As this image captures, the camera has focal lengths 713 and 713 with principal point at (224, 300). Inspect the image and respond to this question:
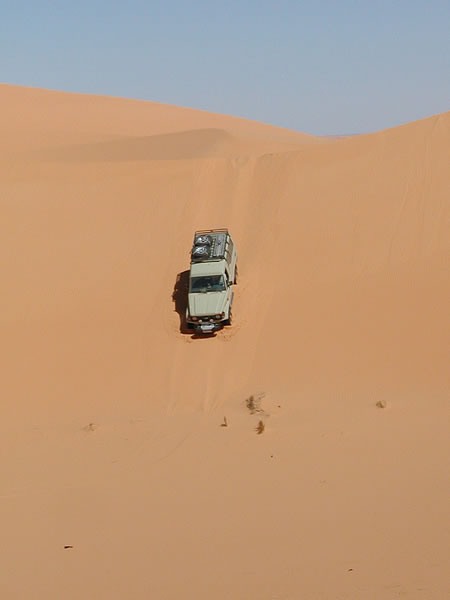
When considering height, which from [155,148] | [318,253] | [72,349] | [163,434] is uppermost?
[155,148]

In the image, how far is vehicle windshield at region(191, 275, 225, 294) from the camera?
18.3 m

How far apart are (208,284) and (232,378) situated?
2.65m

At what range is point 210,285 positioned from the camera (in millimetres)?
18375

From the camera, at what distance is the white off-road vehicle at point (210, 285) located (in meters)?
18.0

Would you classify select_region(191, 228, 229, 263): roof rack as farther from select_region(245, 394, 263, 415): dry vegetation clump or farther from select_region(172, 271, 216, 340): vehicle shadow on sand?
select_region(245, 394, 263, 415): dry vegetation clump

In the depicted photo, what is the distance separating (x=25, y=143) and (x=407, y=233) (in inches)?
773

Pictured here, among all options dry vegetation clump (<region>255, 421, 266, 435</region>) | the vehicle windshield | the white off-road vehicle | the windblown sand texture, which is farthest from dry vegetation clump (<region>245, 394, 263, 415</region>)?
the vehicle windshield

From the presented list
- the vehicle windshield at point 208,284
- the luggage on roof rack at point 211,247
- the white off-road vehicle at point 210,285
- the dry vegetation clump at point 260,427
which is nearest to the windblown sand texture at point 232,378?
the dry vegetation clump at point 260,427

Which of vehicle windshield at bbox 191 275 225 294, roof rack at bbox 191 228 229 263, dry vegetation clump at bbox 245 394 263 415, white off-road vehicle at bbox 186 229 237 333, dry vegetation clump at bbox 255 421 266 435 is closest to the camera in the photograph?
→ dry vegetation clump at bbox 255 421 266 435

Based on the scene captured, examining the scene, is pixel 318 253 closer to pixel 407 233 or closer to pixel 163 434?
pixel 407 233

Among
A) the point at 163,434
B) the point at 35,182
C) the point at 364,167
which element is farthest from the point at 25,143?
the point at 163,434

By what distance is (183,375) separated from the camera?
1750cm

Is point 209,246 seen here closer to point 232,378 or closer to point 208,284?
point 208,284

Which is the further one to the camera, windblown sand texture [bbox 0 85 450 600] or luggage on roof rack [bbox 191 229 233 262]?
luggage on roof rack [bbox 191 229 233 262]
